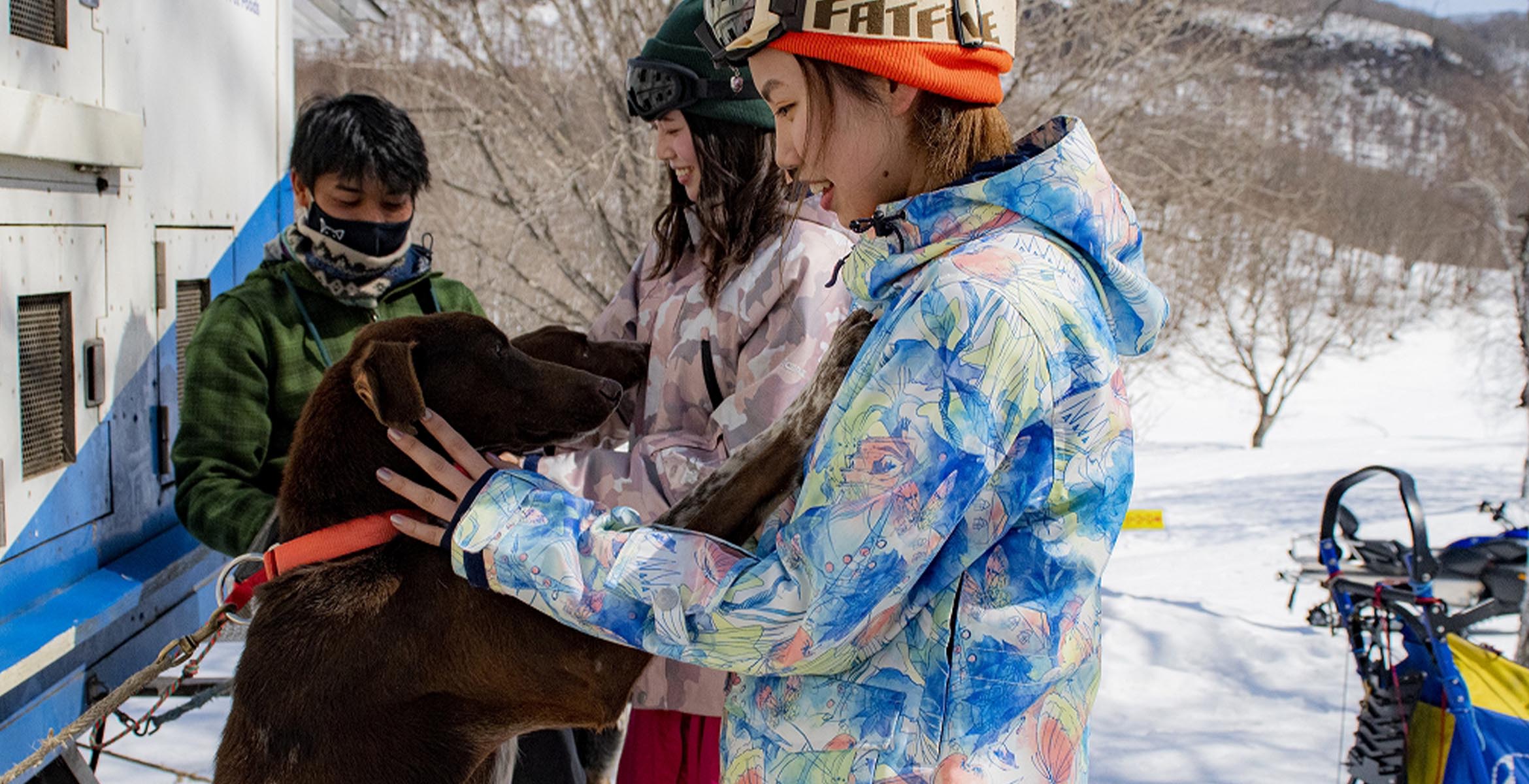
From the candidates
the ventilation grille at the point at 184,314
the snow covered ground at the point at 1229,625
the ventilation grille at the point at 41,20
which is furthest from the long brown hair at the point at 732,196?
the snow covered ground at the point at 1229,625

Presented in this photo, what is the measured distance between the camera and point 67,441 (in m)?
3.16

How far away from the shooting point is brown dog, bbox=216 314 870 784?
1.91 m

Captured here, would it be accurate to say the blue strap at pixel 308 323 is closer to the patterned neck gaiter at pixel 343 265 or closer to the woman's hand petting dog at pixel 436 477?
the patterned neck gaiter at pixel 343 265

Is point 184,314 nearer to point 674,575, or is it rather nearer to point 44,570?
point 44,570

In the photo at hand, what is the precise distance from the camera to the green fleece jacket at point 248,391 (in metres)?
A: 2.93

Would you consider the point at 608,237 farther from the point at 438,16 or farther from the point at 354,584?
the point at 354,584

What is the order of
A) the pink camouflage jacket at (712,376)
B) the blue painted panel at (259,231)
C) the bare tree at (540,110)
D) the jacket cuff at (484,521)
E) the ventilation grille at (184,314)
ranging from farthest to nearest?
1. the bare tree at (540,110)
2. the blue painted panel at (259,231)
3. the ventilation grille at (184,314)
4. the pink camouflage jacket at (712,376)
5. the jacket cuff at (484,521)

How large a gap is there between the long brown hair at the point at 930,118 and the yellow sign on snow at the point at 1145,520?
662cm

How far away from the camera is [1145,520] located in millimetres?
8453

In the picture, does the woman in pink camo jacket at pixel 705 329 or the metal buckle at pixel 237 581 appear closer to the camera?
the woman in pink camo jacket at pixel 705 329

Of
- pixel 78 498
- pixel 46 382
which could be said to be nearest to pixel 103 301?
pixel 46 382

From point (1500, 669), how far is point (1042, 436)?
2.98 meters

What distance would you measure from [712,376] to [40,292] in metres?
1.71

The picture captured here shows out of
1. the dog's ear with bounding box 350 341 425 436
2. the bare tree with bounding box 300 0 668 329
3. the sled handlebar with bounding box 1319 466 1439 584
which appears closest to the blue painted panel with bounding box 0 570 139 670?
the dog's ear with bounding box 350 341 425 436
